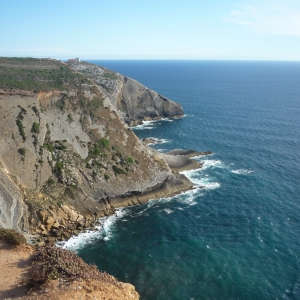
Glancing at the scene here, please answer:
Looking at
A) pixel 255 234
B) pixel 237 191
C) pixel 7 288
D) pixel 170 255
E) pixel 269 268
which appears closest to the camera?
pixel 7 288

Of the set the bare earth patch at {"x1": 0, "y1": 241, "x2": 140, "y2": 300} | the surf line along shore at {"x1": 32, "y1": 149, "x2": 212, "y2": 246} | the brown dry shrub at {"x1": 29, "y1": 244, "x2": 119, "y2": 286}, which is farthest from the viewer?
the surf line along shore at {"x1": 32, "y1": 149, "x2": 212, "y2": 246}

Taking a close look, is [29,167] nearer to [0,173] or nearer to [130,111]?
[0,173]

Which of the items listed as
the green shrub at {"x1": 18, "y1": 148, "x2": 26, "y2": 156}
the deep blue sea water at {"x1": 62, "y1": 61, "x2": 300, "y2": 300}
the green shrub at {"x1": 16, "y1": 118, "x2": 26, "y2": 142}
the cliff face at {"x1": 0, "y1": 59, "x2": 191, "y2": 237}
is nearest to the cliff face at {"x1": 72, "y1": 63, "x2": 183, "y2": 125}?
the deep blue sea water at {"x1": 62, "y1": 61, "x2": 300, "y2": 300}

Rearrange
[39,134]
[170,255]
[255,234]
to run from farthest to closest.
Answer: [39,134] < [255,234] < [170,255]

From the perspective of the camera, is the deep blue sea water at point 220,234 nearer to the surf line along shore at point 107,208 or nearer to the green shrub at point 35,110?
the surf line along shore at point 107,208

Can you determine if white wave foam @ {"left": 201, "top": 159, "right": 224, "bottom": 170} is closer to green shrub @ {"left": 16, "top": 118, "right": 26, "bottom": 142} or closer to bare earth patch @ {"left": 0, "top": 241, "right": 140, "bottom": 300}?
green shrub @ {"left": 16, "top": 118, "right": 26, "bottom": 142}

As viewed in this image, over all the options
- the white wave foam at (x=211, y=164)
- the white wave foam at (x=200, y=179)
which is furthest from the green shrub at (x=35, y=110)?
the white wave foam at (x=211, y=164)

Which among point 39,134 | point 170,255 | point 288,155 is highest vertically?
point 39,134

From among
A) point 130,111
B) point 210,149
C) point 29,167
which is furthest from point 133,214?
point 130,111
